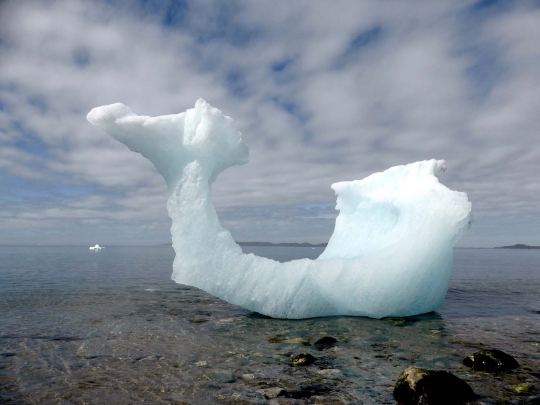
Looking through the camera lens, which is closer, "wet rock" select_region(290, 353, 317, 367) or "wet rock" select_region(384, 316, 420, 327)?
"wet rock" select_region(290, 353, 317, 367)

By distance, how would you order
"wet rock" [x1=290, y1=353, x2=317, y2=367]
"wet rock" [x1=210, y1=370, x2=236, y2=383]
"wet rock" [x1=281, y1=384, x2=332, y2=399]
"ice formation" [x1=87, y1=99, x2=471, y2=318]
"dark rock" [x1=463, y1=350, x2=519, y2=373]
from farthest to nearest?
"ice formation" [x1=87, y1=99, x2=471, y2=318], "wet rock" [x1=290, y1=353, x2=317, y2=367], "dark rock" [x1=463, y1=350, x2=519, y2=373], "wet rock" [x1=210, y1=370, x2=236, y2=383], "wet rock" [x1=281, y1=384, x2=332, y2=399]

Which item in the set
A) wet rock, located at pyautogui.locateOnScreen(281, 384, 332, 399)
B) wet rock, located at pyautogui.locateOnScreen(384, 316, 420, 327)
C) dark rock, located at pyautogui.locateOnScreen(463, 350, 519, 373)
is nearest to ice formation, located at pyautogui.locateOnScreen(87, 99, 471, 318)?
wet rock, located at pyautogui.locateOnScreen(384, 316, 420, 327)

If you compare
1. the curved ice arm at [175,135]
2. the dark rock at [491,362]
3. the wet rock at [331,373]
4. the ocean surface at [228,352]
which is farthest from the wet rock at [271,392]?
the curved ice arm at [175,135]

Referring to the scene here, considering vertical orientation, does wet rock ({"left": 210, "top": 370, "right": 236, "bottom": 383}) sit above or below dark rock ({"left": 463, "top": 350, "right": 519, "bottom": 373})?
below

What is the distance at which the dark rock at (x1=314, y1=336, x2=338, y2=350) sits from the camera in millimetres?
7945

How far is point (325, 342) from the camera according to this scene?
824cm

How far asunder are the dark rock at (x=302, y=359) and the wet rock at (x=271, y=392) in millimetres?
1211

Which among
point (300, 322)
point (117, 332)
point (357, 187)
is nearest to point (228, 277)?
point (300, 322)

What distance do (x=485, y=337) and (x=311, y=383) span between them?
5579 millimetres

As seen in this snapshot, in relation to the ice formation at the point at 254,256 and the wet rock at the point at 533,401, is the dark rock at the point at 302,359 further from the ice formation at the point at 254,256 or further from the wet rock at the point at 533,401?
the ice formation at the point at 254,256

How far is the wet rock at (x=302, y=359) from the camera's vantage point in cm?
668

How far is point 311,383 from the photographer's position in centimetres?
575

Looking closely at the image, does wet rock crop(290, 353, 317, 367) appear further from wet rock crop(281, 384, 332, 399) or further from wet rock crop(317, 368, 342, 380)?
wet rock crop(281, 384, 332, 399)

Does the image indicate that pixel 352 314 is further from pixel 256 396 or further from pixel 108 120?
pixel 108 120
